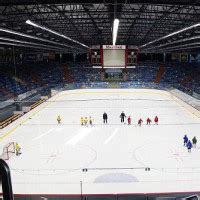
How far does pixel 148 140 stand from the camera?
13.8 metres

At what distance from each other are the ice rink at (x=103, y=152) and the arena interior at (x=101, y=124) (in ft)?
0.12

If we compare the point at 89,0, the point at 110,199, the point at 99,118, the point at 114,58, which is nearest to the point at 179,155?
the point at 110,199

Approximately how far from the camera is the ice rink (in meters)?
8.27

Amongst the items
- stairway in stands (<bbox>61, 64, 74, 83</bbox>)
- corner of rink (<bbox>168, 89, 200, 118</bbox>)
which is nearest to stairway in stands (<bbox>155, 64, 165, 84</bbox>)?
stairway in stands (<bbox>61, 64, 74, 83</bbox>)

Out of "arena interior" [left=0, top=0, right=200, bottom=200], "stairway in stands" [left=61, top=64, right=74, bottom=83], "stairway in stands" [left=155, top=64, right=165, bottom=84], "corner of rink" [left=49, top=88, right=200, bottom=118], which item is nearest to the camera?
"arena interior" [left=0, top=0, right=200, bottom=200]

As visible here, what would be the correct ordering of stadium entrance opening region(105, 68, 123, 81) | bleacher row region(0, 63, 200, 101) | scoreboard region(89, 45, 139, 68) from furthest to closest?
stadium entrance opening region(105, 68, 123, 81)
bleacher row region(0, 63, 200, 101)
scoreboard region(89, 45, 139, 68)

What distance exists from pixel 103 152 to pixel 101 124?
5513 millimetres

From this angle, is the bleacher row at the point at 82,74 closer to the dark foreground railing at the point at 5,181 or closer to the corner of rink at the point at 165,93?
the corner of rink at the point at 165,93

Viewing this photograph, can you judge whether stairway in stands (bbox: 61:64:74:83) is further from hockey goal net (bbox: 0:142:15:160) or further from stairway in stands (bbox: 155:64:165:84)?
hockey goal net (bbox: 0:142:15:160)

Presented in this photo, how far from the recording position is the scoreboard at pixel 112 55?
2716 centimetres

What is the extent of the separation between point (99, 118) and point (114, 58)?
10395 millimetres

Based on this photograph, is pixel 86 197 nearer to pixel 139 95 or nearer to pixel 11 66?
pixel 139 95

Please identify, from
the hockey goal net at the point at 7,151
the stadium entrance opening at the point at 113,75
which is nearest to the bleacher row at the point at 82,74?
the stadium entrance opening at the point at 113,75

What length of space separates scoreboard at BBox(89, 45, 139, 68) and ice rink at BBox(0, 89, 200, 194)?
6.59m
